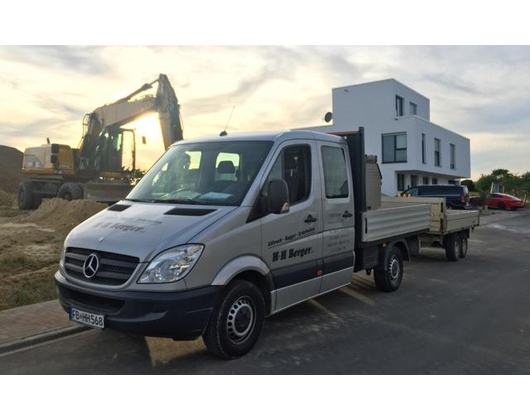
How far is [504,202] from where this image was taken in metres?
39.2

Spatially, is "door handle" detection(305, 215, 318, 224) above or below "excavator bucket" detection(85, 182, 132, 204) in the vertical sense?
below

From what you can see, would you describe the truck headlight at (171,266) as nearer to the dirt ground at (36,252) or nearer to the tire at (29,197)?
the dirt ground at (36,252)

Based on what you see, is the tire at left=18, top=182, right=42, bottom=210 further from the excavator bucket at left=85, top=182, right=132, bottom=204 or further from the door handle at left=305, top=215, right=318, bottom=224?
the door handle at left=305, top=215, right=318, bottom=224

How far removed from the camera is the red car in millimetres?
38844

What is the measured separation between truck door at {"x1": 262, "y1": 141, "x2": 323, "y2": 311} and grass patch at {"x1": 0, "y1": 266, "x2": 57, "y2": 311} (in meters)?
4.05

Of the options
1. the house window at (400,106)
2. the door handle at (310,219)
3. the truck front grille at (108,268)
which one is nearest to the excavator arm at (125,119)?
the door handle at (310,219)

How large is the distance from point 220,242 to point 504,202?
41019 mm

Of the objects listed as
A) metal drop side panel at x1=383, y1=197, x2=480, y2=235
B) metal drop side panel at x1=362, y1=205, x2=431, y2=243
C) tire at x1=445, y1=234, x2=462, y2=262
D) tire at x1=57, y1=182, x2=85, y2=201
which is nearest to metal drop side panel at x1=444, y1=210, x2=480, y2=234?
metal drop side panel at x1=383, y1=197, x2=480, y2=235

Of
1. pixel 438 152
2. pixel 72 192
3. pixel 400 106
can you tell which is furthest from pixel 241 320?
pixel 438 152

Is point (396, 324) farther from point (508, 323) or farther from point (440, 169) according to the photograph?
point (440, 169)

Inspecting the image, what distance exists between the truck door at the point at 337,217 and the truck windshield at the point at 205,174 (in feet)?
3.55
